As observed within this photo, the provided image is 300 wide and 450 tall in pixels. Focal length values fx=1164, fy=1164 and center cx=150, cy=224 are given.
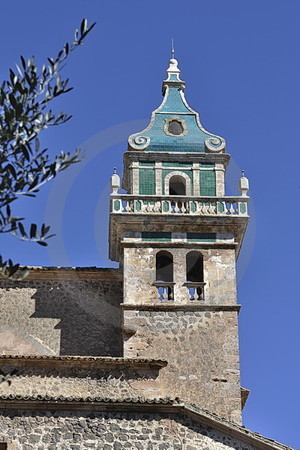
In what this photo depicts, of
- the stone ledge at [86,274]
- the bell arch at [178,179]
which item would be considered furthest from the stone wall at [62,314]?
the bell arch at [178,179]

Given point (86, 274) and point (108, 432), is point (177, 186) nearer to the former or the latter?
point (86, 274)

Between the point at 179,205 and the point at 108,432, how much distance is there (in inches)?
389

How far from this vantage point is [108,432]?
23828 millimetres

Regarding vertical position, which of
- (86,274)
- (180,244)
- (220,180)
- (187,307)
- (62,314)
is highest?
(220,180)

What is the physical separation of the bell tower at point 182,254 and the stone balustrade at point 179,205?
0.09ft

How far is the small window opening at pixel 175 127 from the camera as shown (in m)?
34.4

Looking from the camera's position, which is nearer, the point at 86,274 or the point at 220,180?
the point at 86,274

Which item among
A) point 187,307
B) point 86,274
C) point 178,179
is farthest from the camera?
point 178,179

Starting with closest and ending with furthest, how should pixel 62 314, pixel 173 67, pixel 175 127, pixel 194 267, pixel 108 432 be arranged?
1. pixel 108 432
2. pixel 62 314
3. pixel 194 267
4. pixel 175 127
5. pixel 173 67


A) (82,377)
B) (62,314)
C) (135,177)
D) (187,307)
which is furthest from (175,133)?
(82,377)

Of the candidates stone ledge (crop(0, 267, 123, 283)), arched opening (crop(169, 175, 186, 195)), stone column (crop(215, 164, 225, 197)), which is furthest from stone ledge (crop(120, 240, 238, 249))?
arched opening (crop(169, 175, 186, 195))

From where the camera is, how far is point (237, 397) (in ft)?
96.4

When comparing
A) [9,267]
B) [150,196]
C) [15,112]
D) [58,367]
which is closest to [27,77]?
[15,112]

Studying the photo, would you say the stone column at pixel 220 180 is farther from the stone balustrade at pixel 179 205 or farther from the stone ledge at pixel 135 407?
the stone ledge at pixel 135 407
